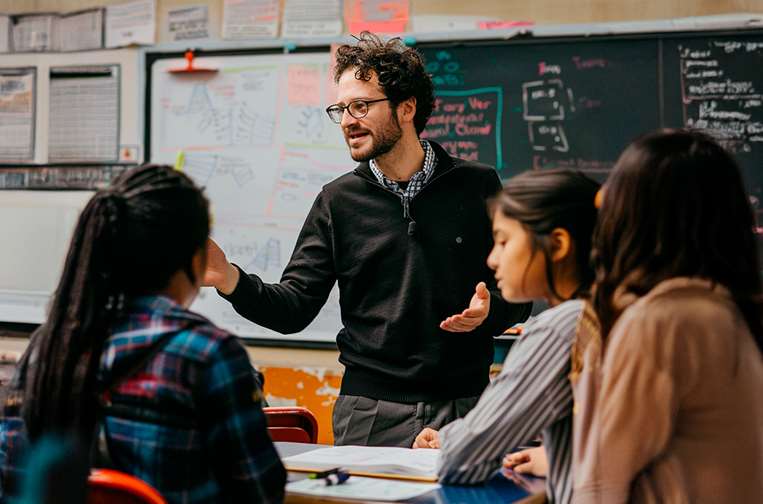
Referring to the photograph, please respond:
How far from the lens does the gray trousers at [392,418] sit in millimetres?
2502

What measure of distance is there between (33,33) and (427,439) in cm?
334

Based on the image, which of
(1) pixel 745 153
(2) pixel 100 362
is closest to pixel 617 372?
(2) pixel 100 362

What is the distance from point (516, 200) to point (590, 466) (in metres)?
0.49

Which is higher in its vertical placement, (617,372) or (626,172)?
(626,172)

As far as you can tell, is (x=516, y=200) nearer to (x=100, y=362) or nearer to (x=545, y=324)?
(x=545, y=324)

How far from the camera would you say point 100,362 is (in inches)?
58.4

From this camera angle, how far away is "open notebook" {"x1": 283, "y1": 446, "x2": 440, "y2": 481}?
183 centimetres

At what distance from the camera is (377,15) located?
414 centimetres

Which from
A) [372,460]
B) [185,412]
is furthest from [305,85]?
[185,412]

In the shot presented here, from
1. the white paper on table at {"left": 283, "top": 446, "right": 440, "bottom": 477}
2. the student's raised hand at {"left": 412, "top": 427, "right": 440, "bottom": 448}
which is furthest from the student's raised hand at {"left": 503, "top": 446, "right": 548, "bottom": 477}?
the student's raised hand at {"left": 412, "top": 427, "right": 440, "bottom": 448}

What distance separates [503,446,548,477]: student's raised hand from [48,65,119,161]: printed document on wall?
3.11 meters

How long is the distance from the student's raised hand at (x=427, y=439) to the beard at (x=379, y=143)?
2.59 feet

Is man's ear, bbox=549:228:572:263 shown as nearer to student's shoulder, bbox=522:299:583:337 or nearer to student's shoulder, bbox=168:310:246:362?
student's shoulder, bbox=522:299:583:337

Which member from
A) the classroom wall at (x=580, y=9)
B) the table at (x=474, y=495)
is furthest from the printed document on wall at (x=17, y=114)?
the table at (x=474, y=495)
